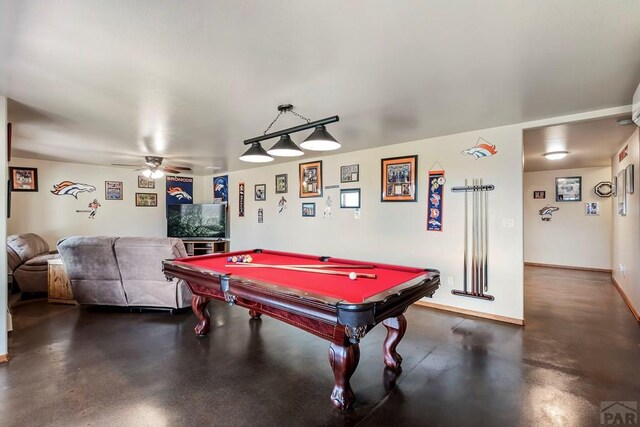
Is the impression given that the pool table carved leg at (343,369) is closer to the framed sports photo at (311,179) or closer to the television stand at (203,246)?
the framed sports photo at (311,179)

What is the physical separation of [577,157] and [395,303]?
621 cm

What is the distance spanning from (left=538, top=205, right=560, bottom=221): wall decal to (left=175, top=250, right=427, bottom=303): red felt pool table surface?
700cm

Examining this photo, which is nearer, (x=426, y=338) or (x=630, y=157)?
(x=426, y=338)

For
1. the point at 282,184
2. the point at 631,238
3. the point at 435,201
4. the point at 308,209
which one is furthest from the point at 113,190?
the point at 631,238

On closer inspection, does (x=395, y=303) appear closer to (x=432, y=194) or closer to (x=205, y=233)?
(x=432, y=194)

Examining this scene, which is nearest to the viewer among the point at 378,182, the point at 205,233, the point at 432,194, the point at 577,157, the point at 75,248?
the point at 75,248

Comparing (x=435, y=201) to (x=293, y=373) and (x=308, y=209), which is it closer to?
(x=308, y=209)

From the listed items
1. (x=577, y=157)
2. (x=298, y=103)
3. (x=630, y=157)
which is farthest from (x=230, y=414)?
(x=577, y=157)

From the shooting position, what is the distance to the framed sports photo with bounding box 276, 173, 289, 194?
6.57 meters

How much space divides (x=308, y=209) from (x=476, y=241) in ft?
10.2

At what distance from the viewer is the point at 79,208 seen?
22.0 ft

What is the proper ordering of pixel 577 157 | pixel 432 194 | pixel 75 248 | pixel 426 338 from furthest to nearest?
pixel 577 157 → pixel 432 194 → pixel 75 248 → pixel 426 338

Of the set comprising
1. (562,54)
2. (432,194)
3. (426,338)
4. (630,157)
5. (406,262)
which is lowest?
(426,338)

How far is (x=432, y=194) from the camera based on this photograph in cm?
445
